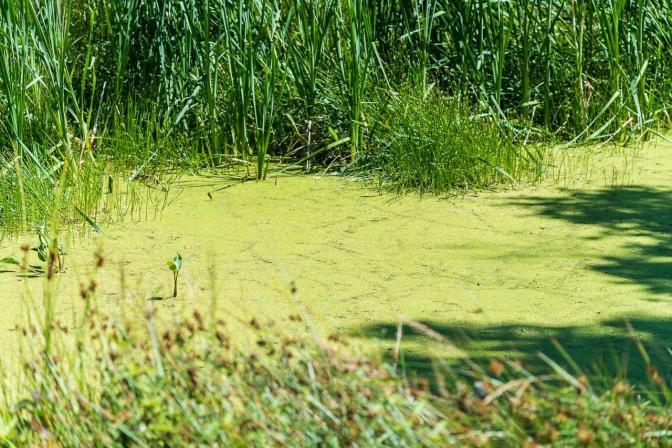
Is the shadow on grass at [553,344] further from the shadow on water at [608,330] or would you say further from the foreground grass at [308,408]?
the foreground grass at [308,408]

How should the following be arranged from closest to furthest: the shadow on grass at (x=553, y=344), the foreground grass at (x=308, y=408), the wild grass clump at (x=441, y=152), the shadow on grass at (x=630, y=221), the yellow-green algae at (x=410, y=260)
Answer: the foreground grass at (x=308, y=408) < the shadow on grass at (x=553, y=344) < the yellow-green algae at (x=410, y=260) < the shadow on grass at (x=630, y=221) < the wild grass clump at (x=441, y=152)

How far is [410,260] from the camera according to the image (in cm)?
503

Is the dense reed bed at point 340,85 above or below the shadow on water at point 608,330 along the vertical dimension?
above

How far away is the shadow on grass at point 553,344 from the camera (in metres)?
3.64

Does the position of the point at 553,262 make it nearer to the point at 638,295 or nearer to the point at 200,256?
the point at 638,295

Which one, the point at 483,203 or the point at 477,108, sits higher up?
the point at 477,108

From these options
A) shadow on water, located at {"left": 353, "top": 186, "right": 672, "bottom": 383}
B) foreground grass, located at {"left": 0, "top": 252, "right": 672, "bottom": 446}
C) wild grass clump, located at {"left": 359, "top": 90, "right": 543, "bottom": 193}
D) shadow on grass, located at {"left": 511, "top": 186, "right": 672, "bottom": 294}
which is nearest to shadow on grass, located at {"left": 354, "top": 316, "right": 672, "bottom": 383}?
shadow on water, located at {"left": 353, "top": 186, "right": 672, "bottom": 383}

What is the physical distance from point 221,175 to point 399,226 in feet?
4.91

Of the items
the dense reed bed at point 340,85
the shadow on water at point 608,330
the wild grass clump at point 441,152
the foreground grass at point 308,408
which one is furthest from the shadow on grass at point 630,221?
the foreground grass at point 308,408

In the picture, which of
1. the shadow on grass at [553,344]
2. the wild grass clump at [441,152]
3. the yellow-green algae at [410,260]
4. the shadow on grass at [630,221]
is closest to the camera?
the shadow on grass at [553,344]

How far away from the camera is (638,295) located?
4438mm

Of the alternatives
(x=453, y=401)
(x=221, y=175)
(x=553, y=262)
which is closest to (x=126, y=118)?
(x=221, y=175)

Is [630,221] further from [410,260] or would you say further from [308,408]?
[308,408]

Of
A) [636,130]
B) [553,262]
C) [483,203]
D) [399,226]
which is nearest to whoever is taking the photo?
[553,262]
